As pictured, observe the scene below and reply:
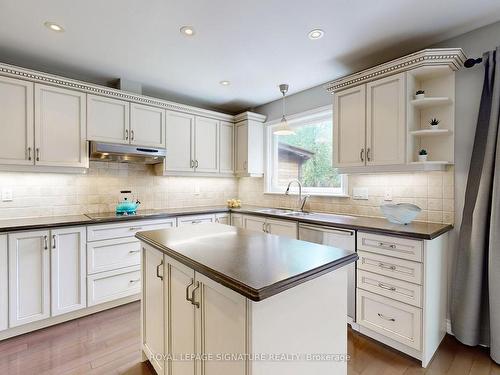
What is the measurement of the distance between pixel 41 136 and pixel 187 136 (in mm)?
1613

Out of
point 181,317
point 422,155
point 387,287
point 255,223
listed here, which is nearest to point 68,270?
point 181,317

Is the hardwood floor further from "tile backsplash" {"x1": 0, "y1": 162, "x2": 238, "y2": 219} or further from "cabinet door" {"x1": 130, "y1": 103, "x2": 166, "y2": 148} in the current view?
"cabinet door" {"x1": 130, "y1": 103, "x2": 166, "y2": 148}

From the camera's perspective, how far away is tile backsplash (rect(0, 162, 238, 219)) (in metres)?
2.72

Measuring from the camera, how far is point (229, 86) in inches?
134

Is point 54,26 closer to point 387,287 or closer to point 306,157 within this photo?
point 306,157

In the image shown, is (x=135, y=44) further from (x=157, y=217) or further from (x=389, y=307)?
(x=389, y=307)

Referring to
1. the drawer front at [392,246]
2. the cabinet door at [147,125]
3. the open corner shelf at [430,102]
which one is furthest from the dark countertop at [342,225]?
the open corner shelf at [430,102]

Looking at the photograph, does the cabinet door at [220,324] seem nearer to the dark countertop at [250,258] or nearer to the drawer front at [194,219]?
the dark countertop at [250,258]

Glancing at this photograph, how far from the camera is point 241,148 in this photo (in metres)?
4.10

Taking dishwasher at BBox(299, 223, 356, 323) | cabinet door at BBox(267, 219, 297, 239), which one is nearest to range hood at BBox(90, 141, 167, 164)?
cabinet door at BBox(267, 219, 297, 239)

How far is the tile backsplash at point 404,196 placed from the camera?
2.33 meters

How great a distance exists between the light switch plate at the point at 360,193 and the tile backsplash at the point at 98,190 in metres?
2.20

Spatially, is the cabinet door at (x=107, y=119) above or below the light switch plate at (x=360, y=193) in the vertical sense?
above

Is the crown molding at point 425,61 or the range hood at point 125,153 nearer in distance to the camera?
the crown molding at point 425,61
